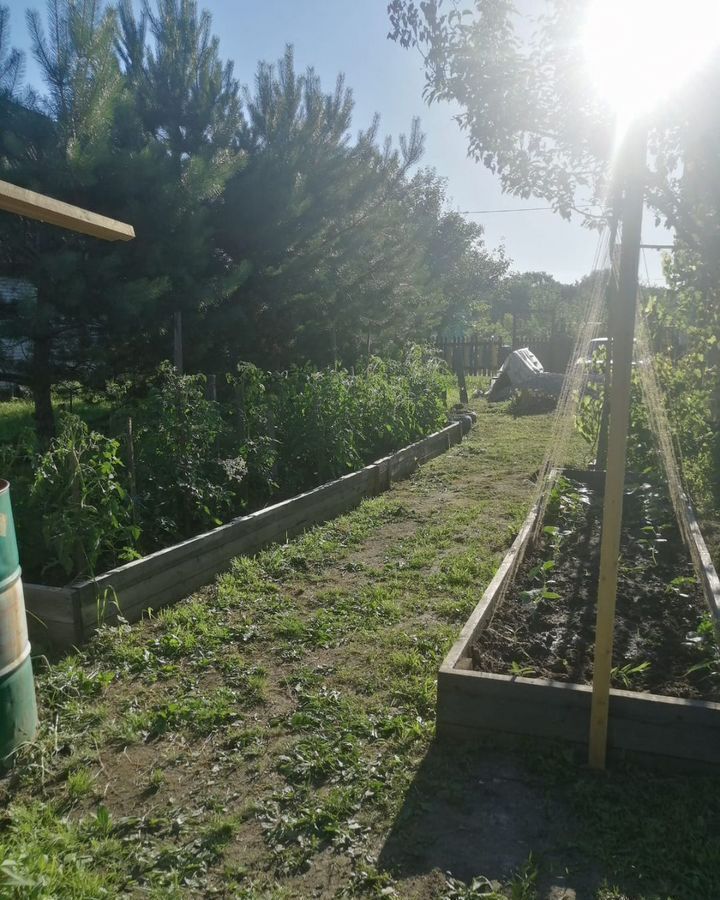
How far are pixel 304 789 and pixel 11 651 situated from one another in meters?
1.19

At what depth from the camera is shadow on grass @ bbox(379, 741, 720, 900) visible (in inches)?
81.3

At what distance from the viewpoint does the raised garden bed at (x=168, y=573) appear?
3514 millimetres

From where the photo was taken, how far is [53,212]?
90.2 inches

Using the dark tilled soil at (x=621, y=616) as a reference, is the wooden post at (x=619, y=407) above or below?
above

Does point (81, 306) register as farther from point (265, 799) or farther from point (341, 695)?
point (265, 799)

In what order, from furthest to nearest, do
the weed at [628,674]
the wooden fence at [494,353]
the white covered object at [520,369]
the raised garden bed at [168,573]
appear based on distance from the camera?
the wooden fence at [494,353] → the white covered object at [520,369] → the raised garden bed at [168,573] → the weed at [628,674]

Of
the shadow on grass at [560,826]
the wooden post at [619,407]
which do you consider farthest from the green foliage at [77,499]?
the wooden post at [619,407]

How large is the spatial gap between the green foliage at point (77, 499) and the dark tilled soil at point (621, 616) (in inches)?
79.8

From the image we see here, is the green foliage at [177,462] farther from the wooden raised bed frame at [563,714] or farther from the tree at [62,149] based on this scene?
the wooden raised bed frame at [563,714]

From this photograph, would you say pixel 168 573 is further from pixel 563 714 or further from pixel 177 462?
pixel 563 714

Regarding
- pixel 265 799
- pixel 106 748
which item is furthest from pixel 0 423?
pixel 265 799

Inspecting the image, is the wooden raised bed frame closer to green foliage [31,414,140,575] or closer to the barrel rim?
the barrel rim

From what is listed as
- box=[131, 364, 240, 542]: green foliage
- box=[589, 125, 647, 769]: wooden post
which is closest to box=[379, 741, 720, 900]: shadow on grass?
box=[589, 125, 647, 769]: wooden post

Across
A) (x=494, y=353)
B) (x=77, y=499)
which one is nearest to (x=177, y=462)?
(x=77, y=499)
